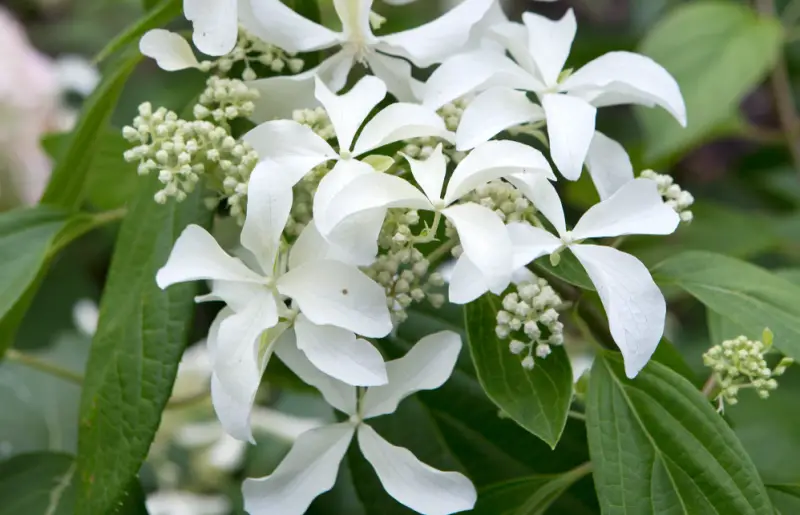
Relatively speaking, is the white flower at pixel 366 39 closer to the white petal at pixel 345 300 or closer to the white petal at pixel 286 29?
the white petal at pixel 286 29

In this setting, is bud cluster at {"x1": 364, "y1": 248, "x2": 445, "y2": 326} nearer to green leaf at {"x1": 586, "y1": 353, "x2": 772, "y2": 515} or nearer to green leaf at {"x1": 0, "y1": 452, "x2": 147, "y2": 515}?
green leaf at {"x1": 586, "y1": 353, "x2": 772, "y2": 515}

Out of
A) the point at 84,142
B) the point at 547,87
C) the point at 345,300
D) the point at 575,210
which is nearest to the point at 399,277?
the point at 345,300

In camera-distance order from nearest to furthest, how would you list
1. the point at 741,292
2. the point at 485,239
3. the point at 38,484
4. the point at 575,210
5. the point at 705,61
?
the point at 485,239, the point at 741,292, the point at 38,484, the point at 705,61, the point at 575,210

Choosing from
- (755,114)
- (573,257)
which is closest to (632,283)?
(573,257)

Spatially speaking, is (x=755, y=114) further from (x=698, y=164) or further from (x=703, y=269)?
(x=703, y=269)

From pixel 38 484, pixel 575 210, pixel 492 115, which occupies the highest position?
pixel 575 210

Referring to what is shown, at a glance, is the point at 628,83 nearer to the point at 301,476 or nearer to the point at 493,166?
the point at 493,166

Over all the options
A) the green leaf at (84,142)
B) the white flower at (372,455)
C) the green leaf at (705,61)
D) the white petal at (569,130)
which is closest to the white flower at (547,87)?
the white petal at (569,130)
